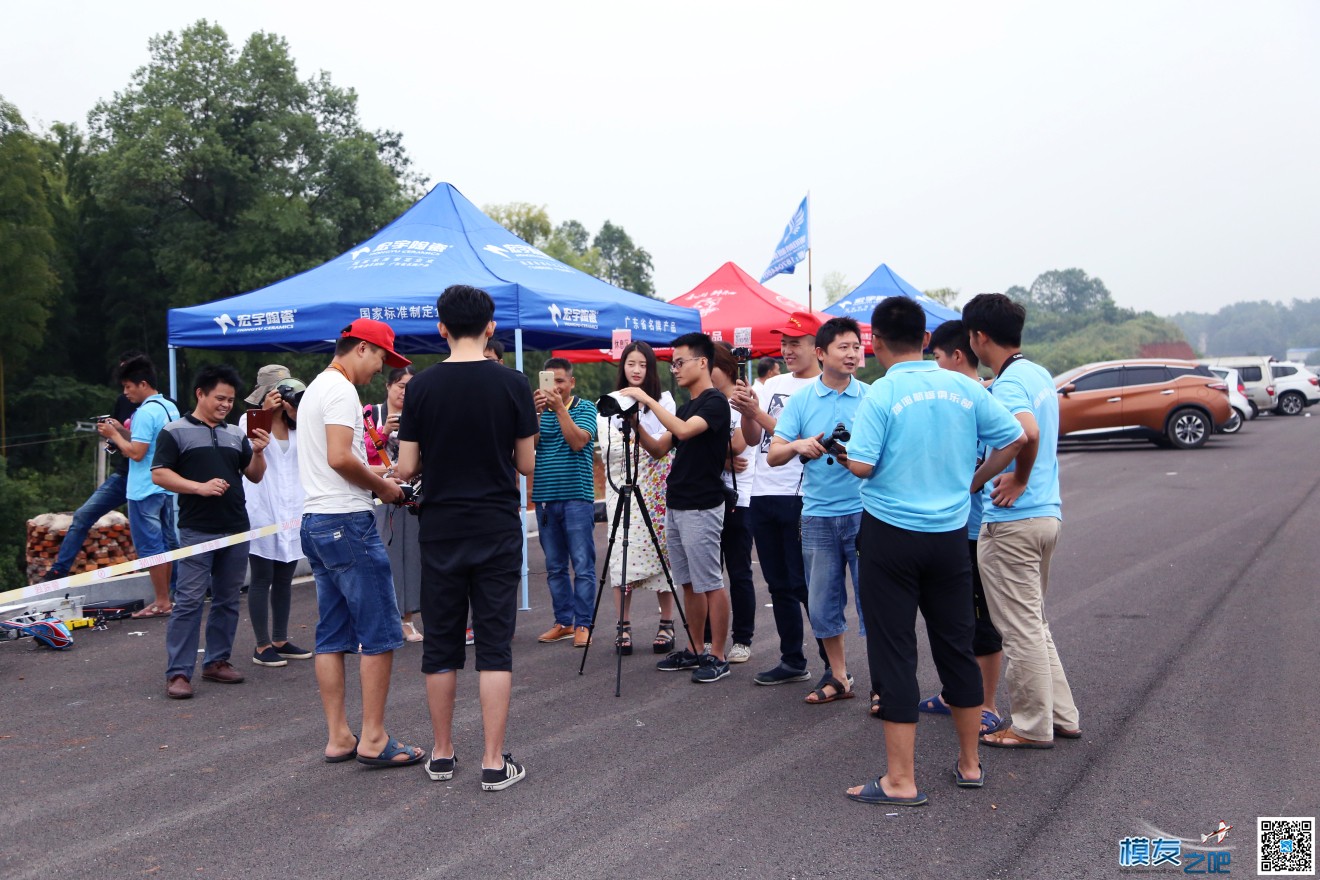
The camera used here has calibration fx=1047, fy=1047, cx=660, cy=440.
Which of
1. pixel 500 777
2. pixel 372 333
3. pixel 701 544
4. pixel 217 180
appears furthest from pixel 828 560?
pixel 217 180

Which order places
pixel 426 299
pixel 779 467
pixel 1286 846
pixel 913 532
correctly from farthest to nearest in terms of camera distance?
pixel 426 299 → pixel 779 467 → pixel 913 532 → pixel 1286 846

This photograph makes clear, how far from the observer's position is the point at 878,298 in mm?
20031

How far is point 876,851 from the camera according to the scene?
11.7 ft

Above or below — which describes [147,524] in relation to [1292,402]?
above

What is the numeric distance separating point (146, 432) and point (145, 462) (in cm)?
31

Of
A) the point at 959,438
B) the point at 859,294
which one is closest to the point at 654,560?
the point at 959,438

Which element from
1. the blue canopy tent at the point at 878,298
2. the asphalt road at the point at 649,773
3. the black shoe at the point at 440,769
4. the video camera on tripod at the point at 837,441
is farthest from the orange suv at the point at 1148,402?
the black shoe at the point at 440,769

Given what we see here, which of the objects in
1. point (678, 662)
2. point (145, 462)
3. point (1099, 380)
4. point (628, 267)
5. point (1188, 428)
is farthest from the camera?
point (628, 267)

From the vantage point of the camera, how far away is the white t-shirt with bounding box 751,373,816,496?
5.71 m

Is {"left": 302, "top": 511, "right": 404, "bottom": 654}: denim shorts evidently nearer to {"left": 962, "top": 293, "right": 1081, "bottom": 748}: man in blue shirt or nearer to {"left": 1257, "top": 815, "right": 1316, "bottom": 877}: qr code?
{"left": 962, "top": 293, "right": 1081, "bottom": 748}: man in blue shirt

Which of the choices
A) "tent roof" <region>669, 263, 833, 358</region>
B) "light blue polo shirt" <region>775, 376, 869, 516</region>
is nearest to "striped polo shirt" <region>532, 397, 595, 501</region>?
"light blue polo shirt" <region>775, 376, 869, 516</region>

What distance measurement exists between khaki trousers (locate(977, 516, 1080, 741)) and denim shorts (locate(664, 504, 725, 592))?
67.3 inches

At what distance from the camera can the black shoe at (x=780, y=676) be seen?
5.75m

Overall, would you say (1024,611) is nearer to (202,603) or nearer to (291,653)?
(202,603)
